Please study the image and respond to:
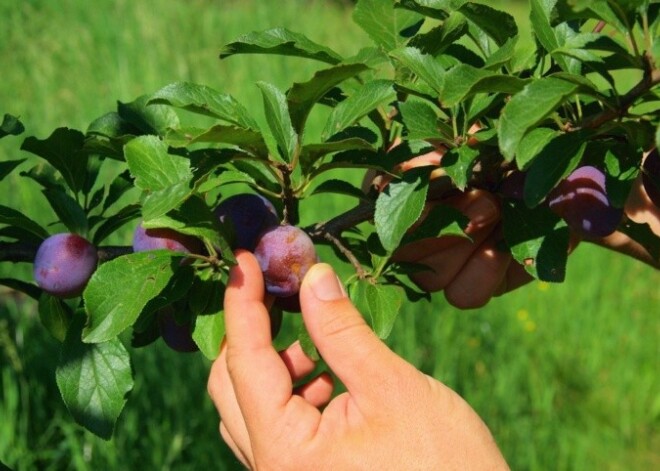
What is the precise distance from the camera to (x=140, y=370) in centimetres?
228

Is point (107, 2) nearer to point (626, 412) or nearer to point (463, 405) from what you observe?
point (626, 412)

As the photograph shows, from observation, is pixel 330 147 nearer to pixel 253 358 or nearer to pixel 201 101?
pixel 201 101

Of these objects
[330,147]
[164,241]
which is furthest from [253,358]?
[330,147]

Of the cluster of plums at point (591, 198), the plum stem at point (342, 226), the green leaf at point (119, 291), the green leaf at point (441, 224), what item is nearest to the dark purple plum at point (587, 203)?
the cluster of plums at point (591, 198)

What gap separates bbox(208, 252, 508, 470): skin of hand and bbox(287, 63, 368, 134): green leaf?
155mm

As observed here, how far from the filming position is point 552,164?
0.71m

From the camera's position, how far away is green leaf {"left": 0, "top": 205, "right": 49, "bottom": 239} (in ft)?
2.74

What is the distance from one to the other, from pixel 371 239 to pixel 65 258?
0.34 meters

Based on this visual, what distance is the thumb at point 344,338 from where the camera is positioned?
0.84 metres

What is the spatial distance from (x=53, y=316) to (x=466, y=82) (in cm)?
52

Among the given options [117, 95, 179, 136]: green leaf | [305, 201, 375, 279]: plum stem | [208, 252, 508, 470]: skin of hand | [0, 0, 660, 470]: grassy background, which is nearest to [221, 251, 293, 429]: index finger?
[208, 252, 508, 470]: skin of hand

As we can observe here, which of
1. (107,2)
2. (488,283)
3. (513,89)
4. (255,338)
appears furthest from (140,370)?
(107,2)

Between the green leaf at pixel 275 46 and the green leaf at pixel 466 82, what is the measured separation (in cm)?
18

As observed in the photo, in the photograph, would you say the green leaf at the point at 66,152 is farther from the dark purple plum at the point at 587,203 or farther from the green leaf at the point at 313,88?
the dark purple plum at the point at 587,203
